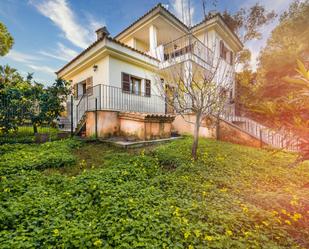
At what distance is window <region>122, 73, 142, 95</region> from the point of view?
935 cm

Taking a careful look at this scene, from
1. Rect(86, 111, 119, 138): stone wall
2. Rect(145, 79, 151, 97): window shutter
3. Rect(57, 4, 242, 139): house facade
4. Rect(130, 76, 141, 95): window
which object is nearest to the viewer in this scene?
Rect(86, 111, 119, 138): stone wall

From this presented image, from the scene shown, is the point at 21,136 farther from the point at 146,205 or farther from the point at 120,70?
the point at 146,205

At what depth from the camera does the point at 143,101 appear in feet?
33.7

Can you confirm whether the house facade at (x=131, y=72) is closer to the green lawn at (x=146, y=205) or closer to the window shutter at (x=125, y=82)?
the window shutter at (x=125, y=82)

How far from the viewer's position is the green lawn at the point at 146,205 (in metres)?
1.92

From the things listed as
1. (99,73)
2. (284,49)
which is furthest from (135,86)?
(284,49)

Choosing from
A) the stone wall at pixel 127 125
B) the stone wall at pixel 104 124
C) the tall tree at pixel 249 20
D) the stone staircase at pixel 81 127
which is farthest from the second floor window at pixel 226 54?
the stone staircase at pixel 81 127

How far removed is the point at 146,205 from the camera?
261 centimetres

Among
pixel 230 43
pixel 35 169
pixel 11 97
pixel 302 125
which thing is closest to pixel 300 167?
pixel 302 125

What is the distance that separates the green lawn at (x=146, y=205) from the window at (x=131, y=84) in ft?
18.8

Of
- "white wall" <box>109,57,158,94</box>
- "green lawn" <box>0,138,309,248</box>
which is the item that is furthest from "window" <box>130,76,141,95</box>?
"green lawn" <box>0,138,309,248</box>

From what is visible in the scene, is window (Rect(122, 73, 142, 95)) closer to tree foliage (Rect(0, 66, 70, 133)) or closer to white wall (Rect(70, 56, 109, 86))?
white wall (Rect(70, 56, 109, 86))

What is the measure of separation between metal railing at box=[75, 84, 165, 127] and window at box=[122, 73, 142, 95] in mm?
208

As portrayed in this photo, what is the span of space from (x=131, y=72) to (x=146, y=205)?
8.51m
